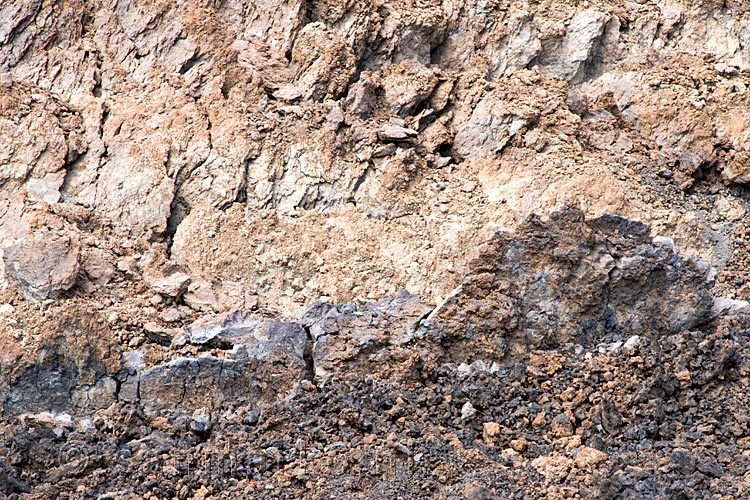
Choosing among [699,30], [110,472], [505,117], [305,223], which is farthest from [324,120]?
[699,30]

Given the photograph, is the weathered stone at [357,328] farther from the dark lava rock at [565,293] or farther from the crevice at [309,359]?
the dark lava rock at [565,293]

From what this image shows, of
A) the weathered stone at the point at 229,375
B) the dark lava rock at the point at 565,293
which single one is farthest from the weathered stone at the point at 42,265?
the dark lava rock at the point at 565,293

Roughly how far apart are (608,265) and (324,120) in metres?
5.32

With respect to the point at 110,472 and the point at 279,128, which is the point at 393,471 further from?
the point at 279,128

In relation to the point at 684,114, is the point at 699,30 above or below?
above

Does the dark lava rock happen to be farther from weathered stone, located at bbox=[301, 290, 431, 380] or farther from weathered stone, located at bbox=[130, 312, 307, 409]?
weathered stone, located at bbox=[130, 312, 307, 409]

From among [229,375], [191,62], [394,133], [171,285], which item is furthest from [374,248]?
[191,62]

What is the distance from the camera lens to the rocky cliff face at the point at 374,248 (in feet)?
32.9

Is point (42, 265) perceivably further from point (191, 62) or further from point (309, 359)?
point (191, 62)

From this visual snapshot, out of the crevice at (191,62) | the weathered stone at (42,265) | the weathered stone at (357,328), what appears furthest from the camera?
the crevice at (191,62)

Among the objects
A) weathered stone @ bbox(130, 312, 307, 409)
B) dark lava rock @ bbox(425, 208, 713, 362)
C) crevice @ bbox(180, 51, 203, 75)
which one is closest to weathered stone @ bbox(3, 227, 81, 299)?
weathered stone @ bbox(130, 312, 307, 409)

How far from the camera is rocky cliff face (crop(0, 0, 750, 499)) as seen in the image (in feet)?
32.9

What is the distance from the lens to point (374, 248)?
13891mm

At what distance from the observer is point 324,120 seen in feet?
48.6
